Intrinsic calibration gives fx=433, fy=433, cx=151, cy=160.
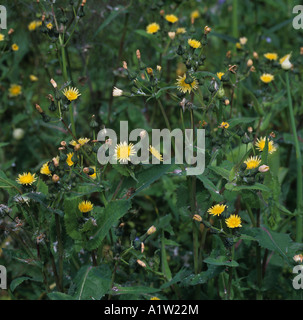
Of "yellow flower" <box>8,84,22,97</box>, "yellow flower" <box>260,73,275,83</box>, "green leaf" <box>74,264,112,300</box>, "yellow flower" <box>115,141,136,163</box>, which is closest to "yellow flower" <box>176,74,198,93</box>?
"yellow flower" <box>115,141,136,163</box>

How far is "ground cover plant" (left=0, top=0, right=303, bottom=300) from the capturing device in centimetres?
180

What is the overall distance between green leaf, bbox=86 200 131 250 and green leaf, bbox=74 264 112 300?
12 cm

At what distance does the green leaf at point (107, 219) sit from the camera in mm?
1729

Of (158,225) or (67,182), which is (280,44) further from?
(67,182)

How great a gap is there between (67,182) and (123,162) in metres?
0.24

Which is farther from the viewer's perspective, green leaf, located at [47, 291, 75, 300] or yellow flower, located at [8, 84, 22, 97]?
yellow flower, located at [8, 84, 22, 97]

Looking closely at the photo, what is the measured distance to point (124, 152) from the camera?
1780mm

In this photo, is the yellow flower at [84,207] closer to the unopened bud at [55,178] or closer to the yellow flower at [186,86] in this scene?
the unopened bud at [55,178]

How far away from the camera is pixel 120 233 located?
6.18 feet

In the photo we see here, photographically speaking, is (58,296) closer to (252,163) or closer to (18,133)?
(252,163)

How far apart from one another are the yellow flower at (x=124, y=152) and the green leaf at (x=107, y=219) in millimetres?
173

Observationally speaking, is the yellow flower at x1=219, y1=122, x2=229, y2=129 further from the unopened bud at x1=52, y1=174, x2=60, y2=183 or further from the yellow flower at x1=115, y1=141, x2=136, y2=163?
the unopened bud at x1=52, y1=174, x2=60, y2=183

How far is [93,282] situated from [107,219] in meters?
0.28

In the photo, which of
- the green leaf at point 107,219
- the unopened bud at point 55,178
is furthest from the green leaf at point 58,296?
the unopened bud at point 55,178
